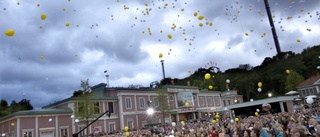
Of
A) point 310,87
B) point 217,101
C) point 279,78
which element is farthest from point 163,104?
point 279,78

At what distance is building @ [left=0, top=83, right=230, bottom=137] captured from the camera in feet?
99.1

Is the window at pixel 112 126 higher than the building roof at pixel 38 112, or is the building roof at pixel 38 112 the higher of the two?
the building roof at pixel 38 112

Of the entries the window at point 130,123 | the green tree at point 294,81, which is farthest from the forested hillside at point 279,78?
Answer: the window at point 130,123

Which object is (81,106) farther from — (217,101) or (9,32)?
(217,101)

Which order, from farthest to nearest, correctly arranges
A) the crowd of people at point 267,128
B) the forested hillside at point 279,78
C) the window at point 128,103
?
the forested hillside at point 279,78, the window at point 128,103, the crowd of people at point 267,128

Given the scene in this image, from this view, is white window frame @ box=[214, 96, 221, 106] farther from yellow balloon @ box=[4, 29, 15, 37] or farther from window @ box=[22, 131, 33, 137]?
yellow balloon @ box=[4, 29, 15, 37]

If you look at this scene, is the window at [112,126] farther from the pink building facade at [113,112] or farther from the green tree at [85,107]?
the green tree at [85,107]

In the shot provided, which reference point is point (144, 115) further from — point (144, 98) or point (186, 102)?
point (186, 102)

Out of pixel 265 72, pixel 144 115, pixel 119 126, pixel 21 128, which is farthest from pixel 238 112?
pixel 265 72

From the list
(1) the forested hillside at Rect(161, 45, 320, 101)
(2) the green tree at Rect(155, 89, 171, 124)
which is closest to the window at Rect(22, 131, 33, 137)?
(2) the green tree at Rect(155, 89, 171, 124)

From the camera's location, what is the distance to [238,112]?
1736 inches

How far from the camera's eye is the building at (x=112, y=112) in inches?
1189

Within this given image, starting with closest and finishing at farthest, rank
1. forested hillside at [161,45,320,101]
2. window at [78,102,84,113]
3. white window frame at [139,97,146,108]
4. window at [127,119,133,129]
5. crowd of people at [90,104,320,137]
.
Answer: crowd of people at [90,104,320,137]
window at [78,102,84,113]
window at [127,119,133,129]
white window frame at [139,97,146,108]
forested hillside at [161,45,320,101]

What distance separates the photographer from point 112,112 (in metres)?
39.6
